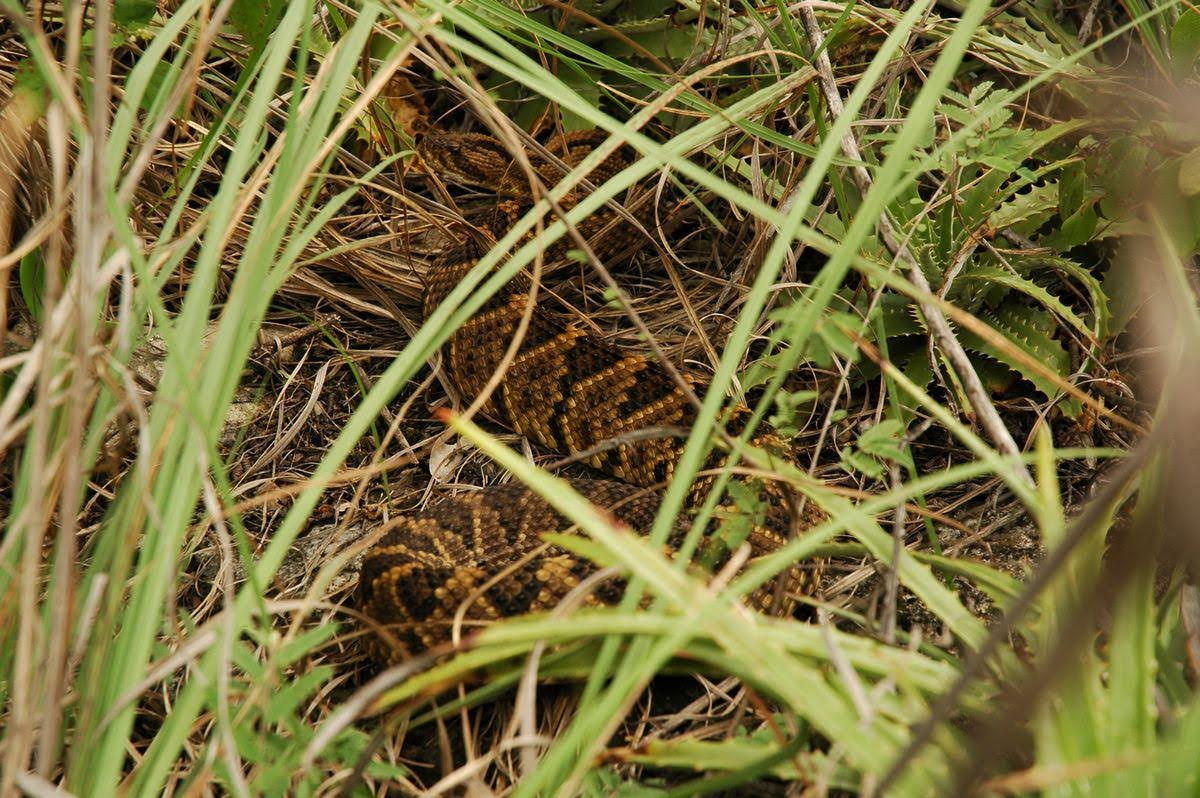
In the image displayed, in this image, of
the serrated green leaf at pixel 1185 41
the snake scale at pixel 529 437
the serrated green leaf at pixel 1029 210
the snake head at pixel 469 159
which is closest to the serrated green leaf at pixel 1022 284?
the serrated green leaf at pixel 1029 210

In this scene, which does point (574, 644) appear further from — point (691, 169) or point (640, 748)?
point (691, 169)

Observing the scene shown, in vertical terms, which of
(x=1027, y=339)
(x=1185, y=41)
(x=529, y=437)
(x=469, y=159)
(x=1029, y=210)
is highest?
(x=1185, y=41)

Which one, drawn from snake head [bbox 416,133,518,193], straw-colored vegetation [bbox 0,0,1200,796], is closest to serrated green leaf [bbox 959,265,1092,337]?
straw-colored vegetation [bbox 0,0,1200,796]

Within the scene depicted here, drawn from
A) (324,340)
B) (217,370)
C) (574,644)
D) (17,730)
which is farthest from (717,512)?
(324,340)

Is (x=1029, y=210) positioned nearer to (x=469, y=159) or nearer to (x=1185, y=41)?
(x=1185, y=41)

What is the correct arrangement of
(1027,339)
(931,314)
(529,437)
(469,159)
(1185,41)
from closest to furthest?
(931,314) → (1027,339) → (1185,41) → (529,437) → (469,159)

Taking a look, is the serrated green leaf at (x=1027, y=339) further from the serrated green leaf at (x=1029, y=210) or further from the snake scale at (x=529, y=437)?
the snake scale at (x=529, y=437)

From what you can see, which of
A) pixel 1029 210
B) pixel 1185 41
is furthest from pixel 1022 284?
pixel 1185 41

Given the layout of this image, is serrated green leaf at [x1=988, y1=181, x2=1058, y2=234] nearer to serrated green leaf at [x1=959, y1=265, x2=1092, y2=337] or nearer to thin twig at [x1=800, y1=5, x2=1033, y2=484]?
serrated green leaf at [x1=959, y1=265, x2=1092, y2=337]
